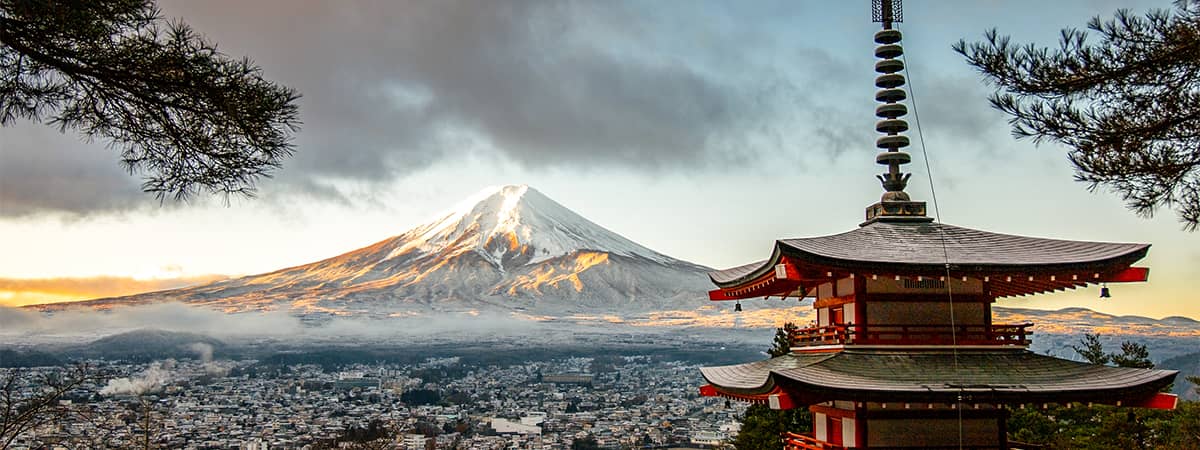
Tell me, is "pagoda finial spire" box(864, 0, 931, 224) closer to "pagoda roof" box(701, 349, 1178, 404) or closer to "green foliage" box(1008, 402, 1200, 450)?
"pagoda roof" box(701, 349, 1178, 404)

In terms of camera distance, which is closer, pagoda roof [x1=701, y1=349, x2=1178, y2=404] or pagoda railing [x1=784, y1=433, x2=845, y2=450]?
pagoda roof [x1=701, y1=349, x2=1178, y2=404]

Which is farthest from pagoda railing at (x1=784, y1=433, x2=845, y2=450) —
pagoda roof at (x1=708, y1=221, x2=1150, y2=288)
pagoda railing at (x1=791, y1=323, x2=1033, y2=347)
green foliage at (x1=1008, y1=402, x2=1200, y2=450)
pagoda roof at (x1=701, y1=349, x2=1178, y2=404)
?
green foliage at (x1=1008, y1=402, x2=1200, y2=450)

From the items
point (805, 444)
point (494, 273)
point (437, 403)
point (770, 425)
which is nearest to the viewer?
point (805, 444)

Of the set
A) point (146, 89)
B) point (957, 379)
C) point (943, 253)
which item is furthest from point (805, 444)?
point (146, 89)

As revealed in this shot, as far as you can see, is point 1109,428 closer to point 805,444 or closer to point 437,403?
point 805,444

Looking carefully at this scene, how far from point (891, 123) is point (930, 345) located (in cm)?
333

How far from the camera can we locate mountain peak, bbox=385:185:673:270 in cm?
9100

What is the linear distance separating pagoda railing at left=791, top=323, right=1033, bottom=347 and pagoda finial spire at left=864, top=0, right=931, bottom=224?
1873mm

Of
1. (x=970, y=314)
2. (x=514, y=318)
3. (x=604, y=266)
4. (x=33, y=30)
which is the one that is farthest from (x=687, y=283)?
(x=33, y=30)

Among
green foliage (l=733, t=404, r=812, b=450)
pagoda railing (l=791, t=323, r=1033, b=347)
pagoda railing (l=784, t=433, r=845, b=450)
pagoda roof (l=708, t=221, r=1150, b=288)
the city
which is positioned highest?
pagoda roof (l=708, t=221, r=1150, b=288)

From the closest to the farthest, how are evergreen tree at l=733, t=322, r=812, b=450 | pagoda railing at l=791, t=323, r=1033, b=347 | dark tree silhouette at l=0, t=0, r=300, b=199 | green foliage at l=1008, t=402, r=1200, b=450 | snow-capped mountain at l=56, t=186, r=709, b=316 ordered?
dark tree silhouette at l=0, t=0, r=300, b=199 → pagoda railing at l=791, t=323, r=1033, b=347 → green foliage at l=1008, t=402, r=1200, b=450 → evergreen tree at l=733, t=322, r=812, b=450 → snow-capped mountain at l=56, t=186, r=709, b=316

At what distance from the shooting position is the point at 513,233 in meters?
92.3

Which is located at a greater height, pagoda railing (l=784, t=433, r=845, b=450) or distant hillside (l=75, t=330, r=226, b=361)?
pagoda railing (l=784, t=433, r=845, b=450)

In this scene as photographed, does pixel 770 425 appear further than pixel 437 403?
No
